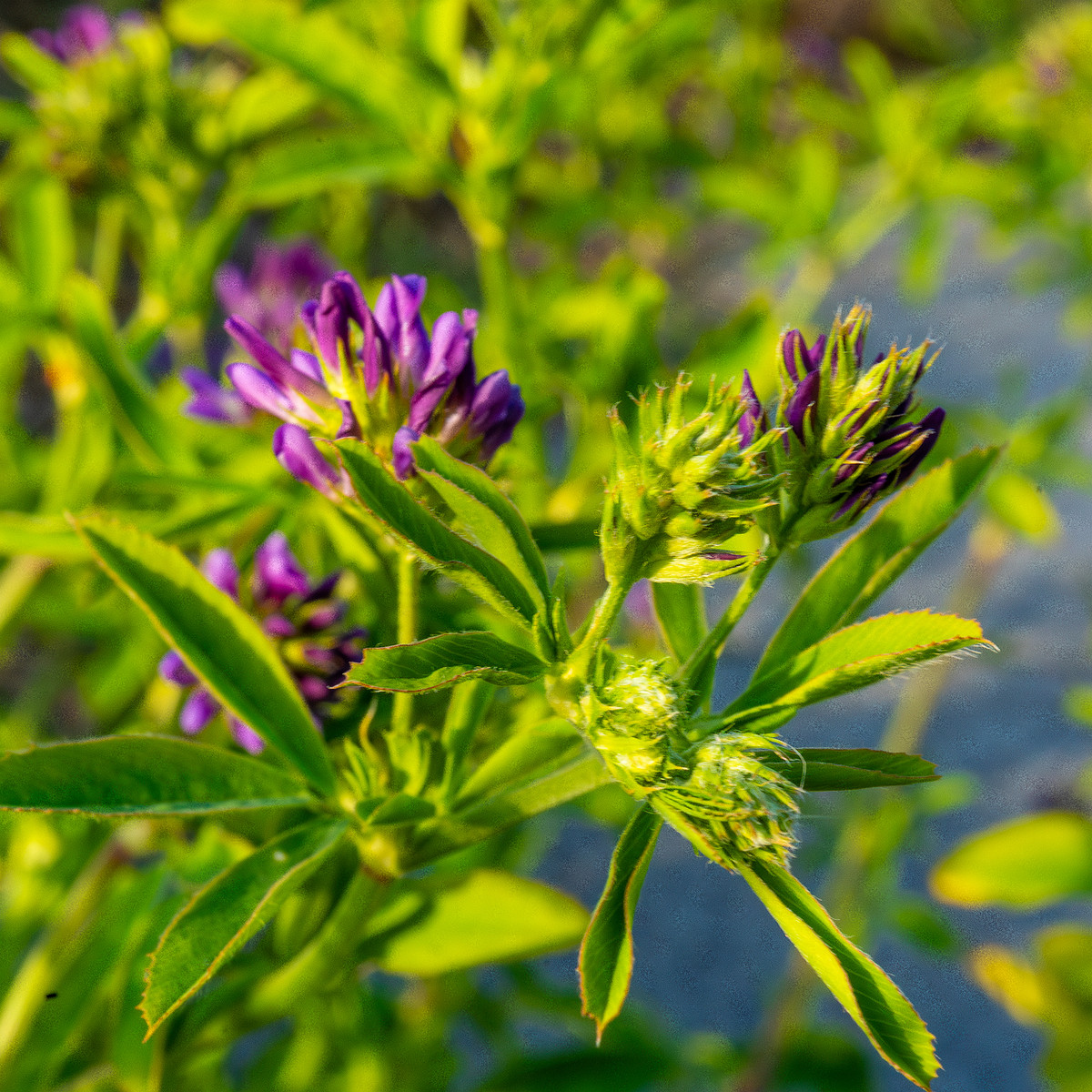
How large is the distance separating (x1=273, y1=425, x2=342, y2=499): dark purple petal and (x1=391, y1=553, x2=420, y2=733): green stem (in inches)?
1.8

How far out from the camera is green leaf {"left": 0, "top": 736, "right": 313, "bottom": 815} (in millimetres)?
389

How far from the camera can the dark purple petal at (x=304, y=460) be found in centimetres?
41

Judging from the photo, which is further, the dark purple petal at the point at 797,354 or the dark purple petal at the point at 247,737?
the dark purple petal at the point at 247,737

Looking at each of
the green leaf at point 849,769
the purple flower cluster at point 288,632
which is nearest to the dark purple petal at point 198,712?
the purple flower cluster at point 288,632

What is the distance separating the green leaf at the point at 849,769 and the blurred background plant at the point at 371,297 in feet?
0.67

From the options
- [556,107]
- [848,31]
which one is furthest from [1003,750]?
[848,31]

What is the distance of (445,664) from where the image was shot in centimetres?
38

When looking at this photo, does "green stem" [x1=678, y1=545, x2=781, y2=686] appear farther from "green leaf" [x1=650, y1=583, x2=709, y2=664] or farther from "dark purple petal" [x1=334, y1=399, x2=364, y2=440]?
"dark purple petal" [x1=334, y1=399, x2=364, y2=440]

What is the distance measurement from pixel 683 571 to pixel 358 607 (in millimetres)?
286

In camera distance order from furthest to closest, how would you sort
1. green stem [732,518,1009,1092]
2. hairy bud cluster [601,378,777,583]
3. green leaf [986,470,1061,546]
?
1. green stem [732,518,1009,1092]
2. green leaf [986,470,1061,546]
3. hairy bud cluster [601,378,777,583]

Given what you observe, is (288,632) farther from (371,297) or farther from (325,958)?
(371,297)

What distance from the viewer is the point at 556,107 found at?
3.02 feet

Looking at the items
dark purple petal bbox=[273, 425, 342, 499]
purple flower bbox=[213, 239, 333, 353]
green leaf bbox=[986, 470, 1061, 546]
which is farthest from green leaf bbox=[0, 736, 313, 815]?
green leaf bbox=[986, 470, 1061, 546]

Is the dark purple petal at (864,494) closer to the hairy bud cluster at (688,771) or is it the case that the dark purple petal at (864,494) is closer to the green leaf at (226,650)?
the hairy bud cluster at (688,771)
